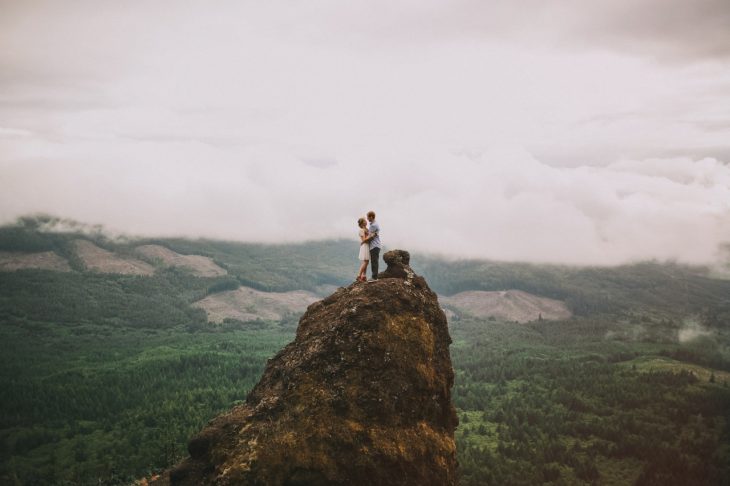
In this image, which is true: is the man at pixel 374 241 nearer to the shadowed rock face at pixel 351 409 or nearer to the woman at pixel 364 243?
the woman at pixel 364 243

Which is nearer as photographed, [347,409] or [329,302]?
[347,409]

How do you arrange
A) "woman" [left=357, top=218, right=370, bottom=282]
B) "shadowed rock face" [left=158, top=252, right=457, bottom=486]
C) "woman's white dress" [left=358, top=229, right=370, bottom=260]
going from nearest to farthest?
"shadowed rock face" [left=158, top=252, right=457, bottom=486] → "woman" [left=357, top=218, right=370, bottom=282] → "woman's white dress" [left=358, top=229, right=370, bottom=260]

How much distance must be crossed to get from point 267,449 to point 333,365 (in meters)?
6.96

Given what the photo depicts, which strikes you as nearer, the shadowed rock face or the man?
the shadowed rock face

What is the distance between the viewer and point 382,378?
32312 millimetres

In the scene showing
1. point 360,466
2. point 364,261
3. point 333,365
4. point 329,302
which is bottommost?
point 360,466

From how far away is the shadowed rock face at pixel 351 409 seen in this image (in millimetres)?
27984

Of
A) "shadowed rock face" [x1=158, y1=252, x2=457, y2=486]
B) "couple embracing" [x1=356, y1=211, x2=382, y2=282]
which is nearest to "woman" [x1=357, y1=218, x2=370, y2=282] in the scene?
"couple embracing" [x1=356, y1=211, x2=382, y2=282]

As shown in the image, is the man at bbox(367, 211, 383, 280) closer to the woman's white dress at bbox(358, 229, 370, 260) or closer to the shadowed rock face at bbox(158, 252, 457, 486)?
the woman's white dress at bbox(358, 229, 370, 260)

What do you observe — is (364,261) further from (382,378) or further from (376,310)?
(382,378)

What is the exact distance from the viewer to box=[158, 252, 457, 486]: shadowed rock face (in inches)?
1102

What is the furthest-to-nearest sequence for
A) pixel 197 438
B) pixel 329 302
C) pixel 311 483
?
pixel 329 302 < pixel 197 438 < pixel 311 483

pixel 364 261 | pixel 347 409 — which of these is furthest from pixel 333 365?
pixel 364 261

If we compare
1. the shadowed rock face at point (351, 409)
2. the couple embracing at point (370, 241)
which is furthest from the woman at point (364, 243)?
the shadowed rock face at point (351, 409)
